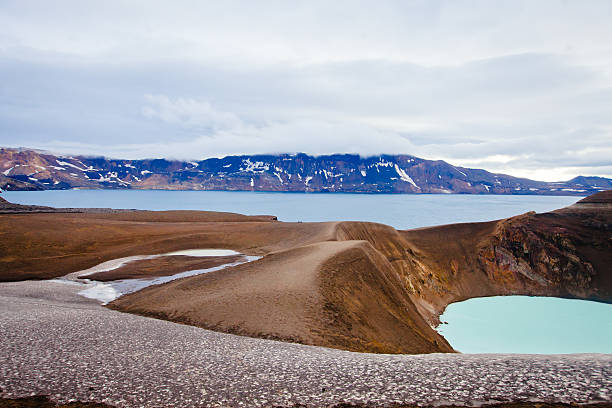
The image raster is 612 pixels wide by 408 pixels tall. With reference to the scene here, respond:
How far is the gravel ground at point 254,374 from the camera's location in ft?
30.0

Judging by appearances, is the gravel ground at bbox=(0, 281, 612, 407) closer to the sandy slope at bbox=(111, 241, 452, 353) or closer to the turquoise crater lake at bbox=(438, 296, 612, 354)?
the sandy slope at bbox=(111, 241, 452, 353)

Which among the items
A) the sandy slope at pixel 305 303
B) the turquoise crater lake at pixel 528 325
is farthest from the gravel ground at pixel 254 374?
the turquoise crater lake at pixel 528 325

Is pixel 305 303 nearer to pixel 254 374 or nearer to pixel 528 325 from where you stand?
pixel 254 374

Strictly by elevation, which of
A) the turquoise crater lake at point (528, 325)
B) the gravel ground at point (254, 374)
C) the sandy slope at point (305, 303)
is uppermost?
the gravel ground at point (254, 374)

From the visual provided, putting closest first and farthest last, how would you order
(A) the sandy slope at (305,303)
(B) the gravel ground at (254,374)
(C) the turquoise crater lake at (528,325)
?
(B) the gravel ground at (254,374), (A) the sandy slope at (305,303), (C) the turquoise crater lake at (528,325)

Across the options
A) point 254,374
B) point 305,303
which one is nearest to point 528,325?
point 305,303

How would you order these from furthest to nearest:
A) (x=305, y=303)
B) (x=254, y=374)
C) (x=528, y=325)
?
(x=528, y=325) < (x=305, y=303) < (x=254, y=374)

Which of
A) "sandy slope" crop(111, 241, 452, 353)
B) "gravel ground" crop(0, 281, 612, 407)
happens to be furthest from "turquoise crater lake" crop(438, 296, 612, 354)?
"gravel ground" crop(0, 281, 612, 407)

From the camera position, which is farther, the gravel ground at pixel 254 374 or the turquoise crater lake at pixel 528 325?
the turquoise crater lake at pixel 528 325

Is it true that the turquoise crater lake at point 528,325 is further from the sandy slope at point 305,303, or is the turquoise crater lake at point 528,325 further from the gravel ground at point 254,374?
the gravel ground at point 254,374

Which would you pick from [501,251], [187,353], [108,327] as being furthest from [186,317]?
[501,251]

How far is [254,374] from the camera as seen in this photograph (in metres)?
11.3

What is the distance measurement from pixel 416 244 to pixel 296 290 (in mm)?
51995

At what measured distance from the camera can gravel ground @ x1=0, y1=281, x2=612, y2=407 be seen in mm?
9156
